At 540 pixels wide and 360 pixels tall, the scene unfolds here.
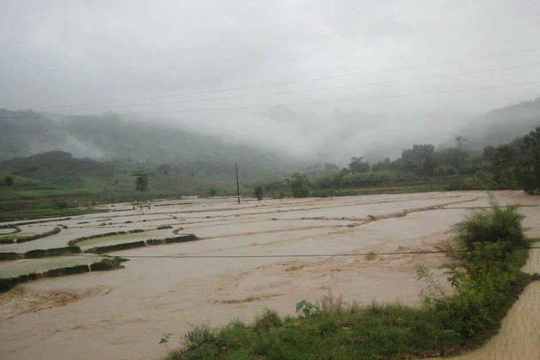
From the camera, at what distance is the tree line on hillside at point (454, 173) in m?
45.8

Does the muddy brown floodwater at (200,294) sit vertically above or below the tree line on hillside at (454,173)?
below

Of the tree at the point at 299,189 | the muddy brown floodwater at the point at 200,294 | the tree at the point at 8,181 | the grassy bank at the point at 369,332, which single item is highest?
the tree at the point at 8,181

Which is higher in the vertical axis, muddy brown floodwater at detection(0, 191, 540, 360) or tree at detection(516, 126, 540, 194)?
tree at detection(516, 126, 540, 194)

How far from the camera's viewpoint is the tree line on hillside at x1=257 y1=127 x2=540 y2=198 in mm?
45834

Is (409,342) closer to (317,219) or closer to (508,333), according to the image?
(508,333)

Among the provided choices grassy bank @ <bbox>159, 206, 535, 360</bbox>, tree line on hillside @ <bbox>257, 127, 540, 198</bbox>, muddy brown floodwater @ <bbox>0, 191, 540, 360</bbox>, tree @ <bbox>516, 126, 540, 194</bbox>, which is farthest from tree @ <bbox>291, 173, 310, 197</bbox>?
grassy bank @ <bbox>159, 206, 535, 360</bbox>

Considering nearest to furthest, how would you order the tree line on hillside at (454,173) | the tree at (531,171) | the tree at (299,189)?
the tree at (531,171)
the tree line on hillside at (454,173)
the tree at (299,189)

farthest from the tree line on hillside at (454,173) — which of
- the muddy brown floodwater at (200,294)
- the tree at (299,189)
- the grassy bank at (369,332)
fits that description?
the grassy bank at (369,332)

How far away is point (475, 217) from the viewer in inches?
655

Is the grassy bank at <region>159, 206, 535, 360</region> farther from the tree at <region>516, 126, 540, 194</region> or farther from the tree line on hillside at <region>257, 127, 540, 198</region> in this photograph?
the tree line on hillside at <region>257, 127, 540, 198</region>

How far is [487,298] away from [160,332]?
741 cm

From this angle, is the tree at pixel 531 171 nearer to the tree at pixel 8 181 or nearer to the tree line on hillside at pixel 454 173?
the tree line on hillside at pixel 454 173

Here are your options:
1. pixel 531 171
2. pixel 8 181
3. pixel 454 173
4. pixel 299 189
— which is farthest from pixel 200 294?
pixel 454 173

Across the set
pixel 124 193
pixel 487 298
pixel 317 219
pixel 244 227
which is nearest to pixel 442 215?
pixel 317 219
